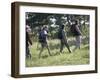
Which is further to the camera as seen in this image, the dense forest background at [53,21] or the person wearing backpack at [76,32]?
the person wearing backpack at [76,32]

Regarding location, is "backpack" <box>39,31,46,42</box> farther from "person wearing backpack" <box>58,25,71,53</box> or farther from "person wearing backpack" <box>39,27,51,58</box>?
"person wearing backpack" <box>58,25,71,53</box>

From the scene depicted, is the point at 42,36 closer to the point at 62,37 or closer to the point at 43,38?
the point at 43,38

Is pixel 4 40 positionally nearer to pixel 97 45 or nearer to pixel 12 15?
pixel 12 15

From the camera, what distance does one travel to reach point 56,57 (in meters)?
2.16

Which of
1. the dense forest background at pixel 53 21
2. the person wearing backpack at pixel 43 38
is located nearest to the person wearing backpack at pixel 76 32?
the dense forest background at pixel 53 21

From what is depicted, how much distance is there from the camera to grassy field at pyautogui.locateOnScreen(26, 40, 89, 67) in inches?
81.7

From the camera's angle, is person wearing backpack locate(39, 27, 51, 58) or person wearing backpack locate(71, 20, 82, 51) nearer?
person wearing backpack locate(39, 27, 51, 58)

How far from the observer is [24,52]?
2021mm

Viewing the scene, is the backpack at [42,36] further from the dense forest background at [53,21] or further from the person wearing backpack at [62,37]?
the person wearing backpack at [62,37]

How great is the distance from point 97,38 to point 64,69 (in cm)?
44

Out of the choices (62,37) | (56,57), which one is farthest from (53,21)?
(56,57)

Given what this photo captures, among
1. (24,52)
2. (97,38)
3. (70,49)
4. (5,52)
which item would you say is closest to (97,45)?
(97,38)

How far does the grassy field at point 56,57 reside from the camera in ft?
6.81

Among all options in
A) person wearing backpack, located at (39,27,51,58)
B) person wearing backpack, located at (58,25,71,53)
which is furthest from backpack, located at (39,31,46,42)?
person wearing backpack, located at (58,25,71,53)
